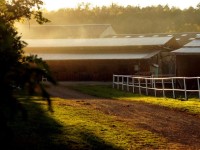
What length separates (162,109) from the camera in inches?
715

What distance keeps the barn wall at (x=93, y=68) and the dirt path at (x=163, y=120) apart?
69.5ft

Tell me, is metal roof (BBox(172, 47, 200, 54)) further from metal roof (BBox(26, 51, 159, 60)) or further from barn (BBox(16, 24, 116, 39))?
barn (BBox(16, 24, 116, 39))

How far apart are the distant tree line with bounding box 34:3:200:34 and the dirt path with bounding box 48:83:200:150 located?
262 feet

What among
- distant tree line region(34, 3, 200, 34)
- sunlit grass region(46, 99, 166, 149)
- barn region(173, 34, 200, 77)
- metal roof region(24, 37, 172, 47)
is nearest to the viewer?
sunlit grass region(46, 99, 166, 149)

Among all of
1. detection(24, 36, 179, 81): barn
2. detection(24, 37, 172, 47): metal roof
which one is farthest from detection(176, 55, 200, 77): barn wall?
detection(24, 37, 172, 47): metal roof

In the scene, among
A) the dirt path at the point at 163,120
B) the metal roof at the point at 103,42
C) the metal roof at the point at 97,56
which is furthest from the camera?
the metal roof at the point at 103,42

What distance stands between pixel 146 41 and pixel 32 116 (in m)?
32.6

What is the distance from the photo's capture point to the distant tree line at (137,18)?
100312mm

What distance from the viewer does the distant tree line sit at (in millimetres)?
100312

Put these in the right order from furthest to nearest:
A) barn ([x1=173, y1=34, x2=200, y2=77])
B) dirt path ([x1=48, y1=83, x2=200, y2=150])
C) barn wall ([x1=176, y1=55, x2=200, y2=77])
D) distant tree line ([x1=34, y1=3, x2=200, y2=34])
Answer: distant tree line ([x1=34, y1=3, x2=200, y2=34]) → barn wall ([x1=176, y1=55, x2=200, y2=77]) → barn ([x1=173, y1=34, x2=200, y2=77]) → dirt path ([x1=48, y1=83, x2=200, y2=150])

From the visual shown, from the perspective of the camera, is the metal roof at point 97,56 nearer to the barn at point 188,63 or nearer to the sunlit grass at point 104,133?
the barn at point 188,63

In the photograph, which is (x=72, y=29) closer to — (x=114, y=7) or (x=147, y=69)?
(x=147, y=69)

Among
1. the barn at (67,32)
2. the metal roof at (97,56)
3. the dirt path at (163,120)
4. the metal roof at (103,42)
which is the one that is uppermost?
the barn at (67,32)

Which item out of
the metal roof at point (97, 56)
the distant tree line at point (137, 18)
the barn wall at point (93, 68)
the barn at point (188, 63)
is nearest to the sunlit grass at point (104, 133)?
the barn at point (188, 63)
